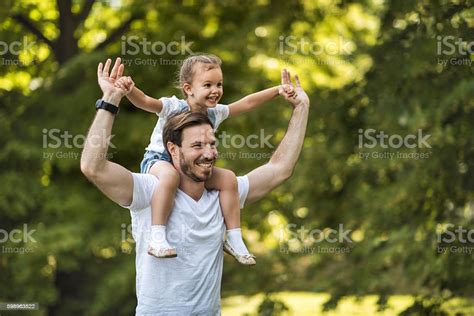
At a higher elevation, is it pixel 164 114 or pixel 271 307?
pixel 164 114

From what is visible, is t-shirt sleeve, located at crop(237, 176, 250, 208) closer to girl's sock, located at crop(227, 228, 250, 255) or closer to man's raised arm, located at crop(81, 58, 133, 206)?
girl's sock, located at crop(227, 228, 250, 255)

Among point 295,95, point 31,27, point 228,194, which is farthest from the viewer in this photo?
point 31,27

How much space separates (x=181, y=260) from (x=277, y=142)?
8392mm

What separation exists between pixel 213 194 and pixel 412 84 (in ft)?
22.7

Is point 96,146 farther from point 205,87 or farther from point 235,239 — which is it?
point 205,87

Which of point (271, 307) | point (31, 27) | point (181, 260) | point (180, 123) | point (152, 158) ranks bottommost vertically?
point (271, 307)

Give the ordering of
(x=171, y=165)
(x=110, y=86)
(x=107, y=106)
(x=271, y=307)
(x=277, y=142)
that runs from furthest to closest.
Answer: (x=277, y=142) → (x=271, y=307) → (x=171, y=165) → (x=110, y=86) → (x=107, y=106)

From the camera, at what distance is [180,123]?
3053 mm

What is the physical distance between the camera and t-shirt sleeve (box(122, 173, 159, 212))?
2998 millimetres

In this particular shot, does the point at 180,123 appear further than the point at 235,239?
No

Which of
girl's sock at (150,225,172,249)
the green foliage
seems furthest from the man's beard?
the green foliage

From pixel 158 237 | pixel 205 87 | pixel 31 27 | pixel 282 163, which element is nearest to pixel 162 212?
pixel 158 237

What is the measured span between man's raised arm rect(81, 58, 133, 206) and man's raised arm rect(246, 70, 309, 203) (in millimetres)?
610

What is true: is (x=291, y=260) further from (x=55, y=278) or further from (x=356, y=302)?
(x=55, y=278)
